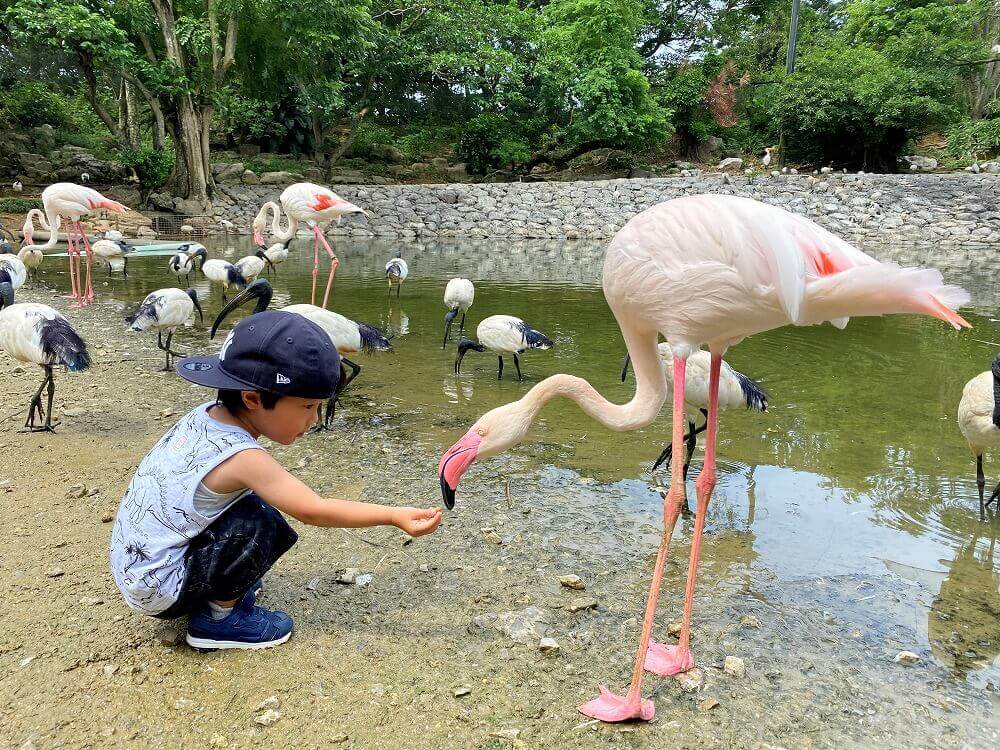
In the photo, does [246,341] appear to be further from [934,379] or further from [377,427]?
[934,379]

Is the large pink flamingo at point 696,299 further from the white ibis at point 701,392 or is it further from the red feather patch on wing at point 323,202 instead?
the red feather patch on wing at point 323,202

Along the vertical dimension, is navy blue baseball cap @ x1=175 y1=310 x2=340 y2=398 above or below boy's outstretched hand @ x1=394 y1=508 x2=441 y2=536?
above

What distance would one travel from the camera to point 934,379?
7.11 m

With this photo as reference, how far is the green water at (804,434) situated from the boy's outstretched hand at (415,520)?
1904 millimetres

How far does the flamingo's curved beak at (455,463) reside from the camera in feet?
9.04

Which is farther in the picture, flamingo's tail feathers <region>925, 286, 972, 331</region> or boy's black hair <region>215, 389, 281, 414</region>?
boy's black hair <region>215, 389, 281, 414</region>

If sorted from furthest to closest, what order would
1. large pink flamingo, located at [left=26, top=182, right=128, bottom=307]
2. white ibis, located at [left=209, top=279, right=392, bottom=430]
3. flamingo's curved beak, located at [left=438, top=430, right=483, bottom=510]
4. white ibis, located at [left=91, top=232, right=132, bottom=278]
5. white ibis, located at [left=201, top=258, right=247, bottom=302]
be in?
white ibis, located at [left=91, top=232, right=132, bottom=278] < large pink flamingo, located at [left=26, top=182, right=128, bottom=307] < white ibis, located at [left=201, top=258, right=247, bottom=302] < white ibis, located at [left=209, top=279, right=392, bottom=430] < flamingo's curved beak, located at [left=438, top=430, right=483, bottom=510]

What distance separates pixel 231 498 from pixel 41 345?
3400mm

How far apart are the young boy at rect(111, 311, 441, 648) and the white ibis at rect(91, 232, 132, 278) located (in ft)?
37.0

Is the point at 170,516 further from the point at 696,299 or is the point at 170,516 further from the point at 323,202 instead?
the point at 323,202

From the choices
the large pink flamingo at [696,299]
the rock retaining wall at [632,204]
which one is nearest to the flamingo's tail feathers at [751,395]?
the large pink flamingo at [696,299]

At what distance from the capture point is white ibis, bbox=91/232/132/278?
12.1 metres

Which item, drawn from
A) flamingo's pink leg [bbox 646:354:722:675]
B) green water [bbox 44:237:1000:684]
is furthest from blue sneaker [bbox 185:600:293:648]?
green water [bbox 44:237:1000:684]

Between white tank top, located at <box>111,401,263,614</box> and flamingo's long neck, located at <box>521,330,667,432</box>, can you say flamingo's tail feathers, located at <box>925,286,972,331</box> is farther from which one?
white tank top, located at <box>111,401,263,614</box>
